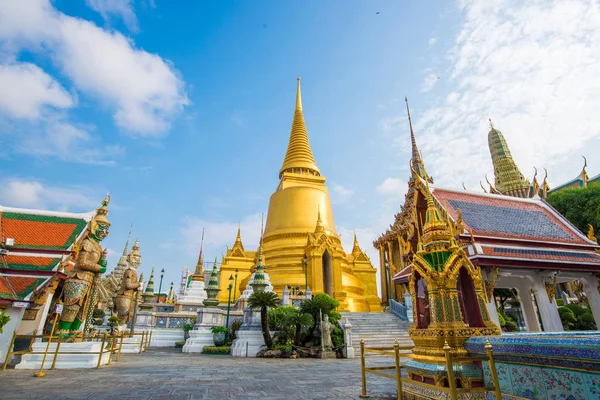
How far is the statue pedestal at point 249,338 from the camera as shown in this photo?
42.3 feet

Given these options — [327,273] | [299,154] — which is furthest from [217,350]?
[299,154]

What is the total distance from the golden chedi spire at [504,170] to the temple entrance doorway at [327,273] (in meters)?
25.8

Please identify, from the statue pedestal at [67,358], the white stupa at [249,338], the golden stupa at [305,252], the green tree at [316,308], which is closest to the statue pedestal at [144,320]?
the white stupa at [249,338]

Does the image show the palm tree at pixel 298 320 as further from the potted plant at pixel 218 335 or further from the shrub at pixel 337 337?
the potted plant at pixel 218 335

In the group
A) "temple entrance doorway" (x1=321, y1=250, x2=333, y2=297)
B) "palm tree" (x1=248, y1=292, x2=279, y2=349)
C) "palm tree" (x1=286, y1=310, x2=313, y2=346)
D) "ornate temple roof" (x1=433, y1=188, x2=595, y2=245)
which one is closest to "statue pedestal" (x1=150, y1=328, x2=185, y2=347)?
"palm tree" (x1=248, y1=292, x2=279, y2=349)

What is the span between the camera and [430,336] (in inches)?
160

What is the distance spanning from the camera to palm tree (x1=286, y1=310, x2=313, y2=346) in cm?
1241

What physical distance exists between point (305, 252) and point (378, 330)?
875cm

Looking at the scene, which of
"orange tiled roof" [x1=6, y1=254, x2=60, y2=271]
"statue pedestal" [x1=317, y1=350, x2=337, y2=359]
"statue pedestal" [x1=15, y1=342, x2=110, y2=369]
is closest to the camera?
"statue pedestal" [x1=15, y1=342, x2=110, y2=369]

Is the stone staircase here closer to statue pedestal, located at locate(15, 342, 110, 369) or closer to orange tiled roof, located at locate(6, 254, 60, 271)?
statue pedestal, located at locate(15, 342, 110, 369)

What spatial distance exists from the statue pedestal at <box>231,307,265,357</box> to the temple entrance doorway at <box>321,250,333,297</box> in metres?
8.16

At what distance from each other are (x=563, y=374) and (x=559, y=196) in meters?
27.0

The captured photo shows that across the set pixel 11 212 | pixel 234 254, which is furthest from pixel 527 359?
pixel 234 254

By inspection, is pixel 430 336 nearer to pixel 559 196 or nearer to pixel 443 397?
pixel 443 397
